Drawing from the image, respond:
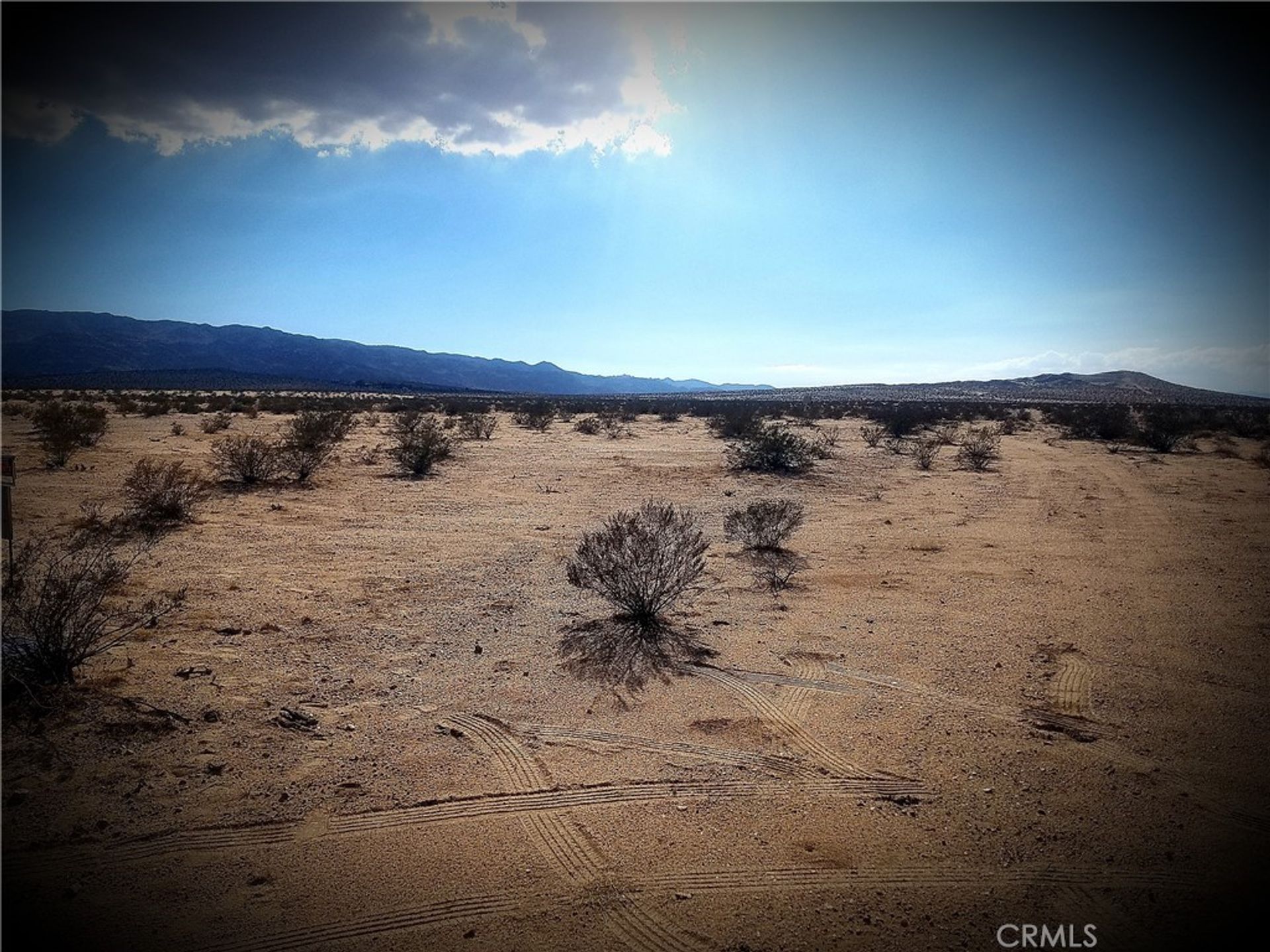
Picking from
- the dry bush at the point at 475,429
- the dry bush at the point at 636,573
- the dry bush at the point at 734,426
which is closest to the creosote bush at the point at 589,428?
the dry bush at the point at 475,429

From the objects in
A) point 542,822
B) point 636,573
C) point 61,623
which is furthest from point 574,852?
point 61,623

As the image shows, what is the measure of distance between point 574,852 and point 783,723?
6.61 feet

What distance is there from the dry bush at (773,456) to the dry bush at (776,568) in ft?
29.0

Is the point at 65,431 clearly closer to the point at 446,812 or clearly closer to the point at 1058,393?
the point at 446,812

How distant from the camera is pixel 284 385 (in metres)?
108

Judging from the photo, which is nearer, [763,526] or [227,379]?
[763,526]

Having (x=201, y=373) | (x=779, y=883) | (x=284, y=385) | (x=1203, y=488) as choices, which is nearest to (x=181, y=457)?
(x=779, y=883)

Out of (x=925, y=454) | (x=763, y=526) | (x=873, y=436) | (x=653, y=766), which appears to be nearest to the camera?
(x=653, y=766)

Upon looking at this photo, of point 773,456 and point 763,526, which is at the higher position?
point 773,456

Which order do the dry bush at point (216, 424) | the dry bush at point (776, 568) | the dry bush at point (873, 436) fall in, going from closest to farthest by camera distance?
1. the dry bush at point (776, 568)
2. the dry bush at point (216, 424)
3. the dry bush at point (873, 436)

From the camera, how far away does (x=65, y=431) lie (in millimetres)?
15641

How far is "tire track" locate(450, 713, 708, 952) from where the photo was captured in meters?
2.84

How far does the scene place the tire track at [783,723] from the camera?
411cm

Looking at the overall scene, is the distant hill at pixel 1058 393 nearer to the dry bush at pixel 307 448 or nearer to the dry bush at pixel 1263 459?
the dry bush at pixel 1263 459
